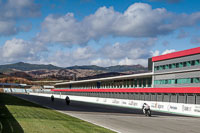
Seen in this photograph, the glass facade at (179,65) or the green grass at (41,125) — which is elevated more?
the glass facade at (179,65)

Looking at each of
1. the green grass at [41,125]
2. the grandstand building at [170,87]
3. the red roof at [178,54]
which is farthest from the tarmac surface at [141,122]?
the red roof at [178,54]

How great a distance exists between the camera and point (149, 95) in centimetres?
5269

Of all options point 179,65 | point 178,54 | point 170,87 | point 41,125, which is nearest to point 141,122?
point 41,125

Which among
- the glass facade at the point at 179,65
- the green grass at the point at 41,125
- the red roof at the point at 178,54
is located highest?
the red roof at the point at 178,54

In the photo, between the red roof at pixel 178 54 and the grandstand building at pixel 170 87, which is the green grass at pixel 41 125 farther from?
the red roof at pixel 178 54

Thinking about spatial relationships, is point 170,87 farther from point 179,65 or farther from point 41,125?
point 41,125

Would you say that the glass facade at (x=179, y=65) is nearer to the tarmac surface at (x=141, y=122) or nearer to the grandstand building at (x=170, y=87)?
the grandstand building at (x=170, y=87)

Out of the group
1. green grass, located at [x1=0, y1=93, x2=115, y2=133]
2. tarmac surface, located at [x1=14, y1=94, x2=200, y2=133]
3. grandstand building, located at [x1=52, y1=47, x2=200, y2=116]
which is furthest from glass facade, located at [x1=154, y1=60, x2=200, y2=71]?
green grass, located at [x1=0, y1=93, x2=115, y2=133]

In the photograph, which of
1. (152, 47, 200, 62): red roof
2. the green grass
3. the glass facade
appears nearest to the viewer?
the green grass

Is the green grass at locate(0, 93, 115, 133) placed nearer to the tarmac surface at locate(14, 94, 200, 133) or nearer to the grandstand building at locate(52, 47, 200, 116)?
the tarmac surface at locate(14, 94, 200, 133)

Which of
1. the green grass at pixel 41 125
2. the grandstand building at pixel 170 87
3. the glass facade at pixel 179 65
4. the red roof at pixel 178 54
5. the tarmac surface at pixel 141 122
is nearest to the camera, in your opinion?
the green grass at pixel 41 125

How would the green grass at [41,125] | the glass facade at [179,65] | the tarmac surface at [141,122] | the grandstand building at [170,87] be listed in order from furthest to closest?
the glass facade at [179,65]
the grandstand building at [170,87]
the tarmac surface at [141,122]
the green grass at [41,125]

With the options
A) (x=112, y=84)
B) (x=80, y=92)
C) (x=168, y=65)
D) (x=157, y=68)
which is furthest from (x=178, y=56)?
(x=80, y=92)

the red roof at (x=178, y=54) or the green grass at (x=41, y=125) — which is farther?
the red roof at (x=178, y=54)
